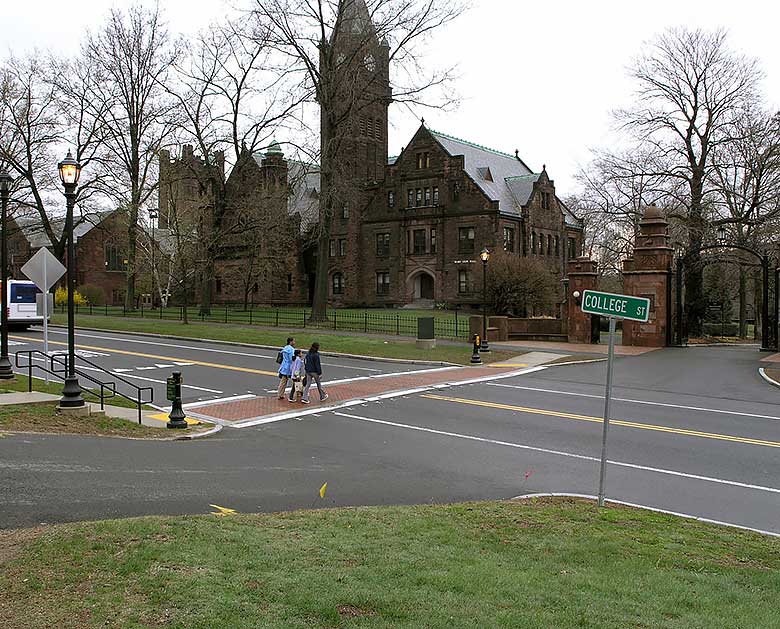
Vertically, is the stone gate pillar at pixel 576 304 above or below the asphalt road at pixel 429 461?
above

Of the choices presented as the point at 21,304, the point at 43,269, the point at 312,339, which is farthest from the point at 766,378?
the point at 21,304

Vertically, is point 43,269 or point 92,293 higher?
point 92,293

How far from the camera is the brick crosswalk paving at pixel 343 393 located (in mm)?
16062

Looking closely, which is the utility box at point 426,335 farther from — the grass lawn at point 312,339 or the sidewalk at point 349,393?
the sidewalk at point 349,393

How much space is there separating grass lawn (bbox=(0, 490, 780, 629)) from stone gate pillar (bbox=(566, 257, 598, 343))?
27.3 meters

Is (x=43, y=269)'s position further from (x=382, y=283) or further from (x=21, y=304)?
(x=382, y=283)

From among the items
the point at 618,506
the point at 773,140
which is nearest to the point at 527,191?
the point at 773,140

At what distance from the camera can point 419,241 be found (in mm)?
60094

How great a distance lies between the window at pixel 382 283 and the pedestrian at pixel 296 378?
43.7 metres

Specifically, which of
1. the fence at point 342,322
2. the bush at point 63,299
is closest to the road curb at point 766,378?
the fence at point 342,322

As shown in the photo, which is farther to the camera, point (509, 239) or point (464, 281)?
point (509, 239)

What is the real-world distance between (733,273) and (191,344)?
3481 cm

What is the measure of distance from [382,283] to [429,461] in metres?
51.1

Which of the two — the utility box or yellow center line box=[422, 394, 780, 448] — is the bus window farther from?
yellow center line box=[422, 394, 780, 448]
